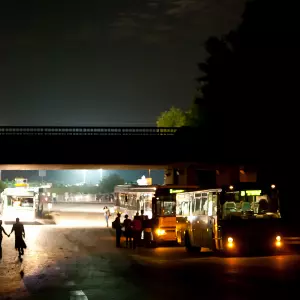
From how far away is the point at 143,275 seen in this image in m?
19.7

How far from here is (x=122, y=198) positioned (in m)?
45.1

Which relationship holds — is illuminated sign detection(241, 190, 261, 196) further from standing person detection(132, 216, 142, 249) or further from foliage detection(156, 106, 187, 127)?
foliage detection(156, 106, 187, 127)

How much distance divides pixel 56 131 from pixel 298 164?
19656 millimetres

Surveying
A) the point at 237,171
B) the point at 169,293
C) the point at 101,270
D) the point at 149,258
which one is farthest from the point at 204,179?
the point at 169,293

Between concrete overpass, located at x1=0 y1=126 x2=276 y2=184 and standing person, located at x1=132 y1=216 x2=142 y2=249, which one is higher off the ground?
concrete overpass, located at x1=0 y1=126 x2=276 y2=184

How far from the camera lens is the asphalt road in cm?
1545

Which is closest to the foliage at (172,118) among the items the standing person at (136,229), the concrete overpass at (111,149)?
the concrete overpass at (111,149)

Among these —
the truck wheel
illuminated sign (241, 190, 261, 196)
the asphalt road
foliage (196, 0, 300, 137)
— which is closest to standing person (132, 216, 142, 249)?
the asphalt road

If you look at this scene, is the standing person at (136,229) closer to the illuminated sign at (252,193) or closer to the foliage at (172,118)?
the illuminated sign at (252,193)

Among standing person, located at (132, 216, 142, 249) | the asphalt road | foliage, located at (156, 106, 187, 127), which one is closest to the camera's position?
the asphalt road

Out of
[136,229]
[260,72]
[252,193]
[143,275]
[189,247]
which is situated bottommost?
[143,275]

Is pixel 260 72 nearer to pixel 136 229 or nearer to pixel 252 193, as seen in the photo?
pixel 136 229

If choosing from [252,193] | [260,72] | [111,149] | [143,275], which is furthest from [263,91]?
[143,275]

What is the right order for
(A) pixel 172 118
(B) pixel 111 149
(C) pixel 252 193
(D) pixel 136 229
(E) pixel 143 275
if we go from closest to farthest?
(E) pixel 143 275
(C) pixel 252 193
(D) pixel 136 229
(B) pixel 111 149
(A) pixel 172 118
